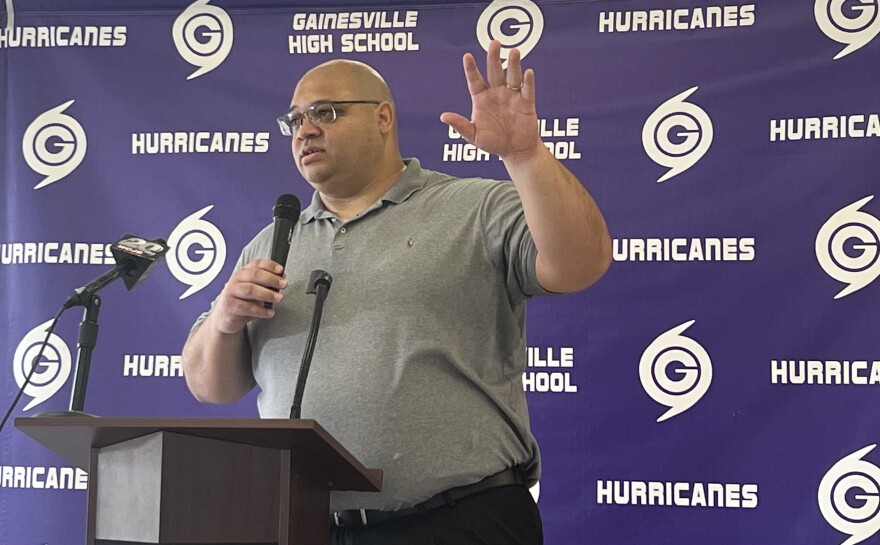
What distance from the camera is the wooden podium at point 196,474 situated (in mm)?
1593

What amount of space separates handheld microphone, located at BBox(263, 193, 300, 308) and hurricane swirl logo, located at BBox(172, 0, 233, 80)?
164 cm

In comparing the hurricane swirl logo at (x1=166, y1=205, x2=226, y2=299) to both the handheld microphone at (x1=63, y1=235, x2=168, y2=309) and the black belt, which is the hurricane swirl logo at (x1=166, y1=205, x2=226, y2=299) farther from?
the black belt

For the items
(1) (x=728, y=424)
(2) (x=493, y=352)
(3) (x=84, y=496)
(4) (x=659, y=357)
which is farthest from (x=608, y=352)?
(3) (x=84, y=496)

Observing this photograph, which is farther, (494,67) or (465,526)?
(465,526)

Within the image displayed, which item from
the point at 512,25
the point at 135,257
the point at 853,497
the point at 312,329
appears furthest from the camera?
the point at 512,25

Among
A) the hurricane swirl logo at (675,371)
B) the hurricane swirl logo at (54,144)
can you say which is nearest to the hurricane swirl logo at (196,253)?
the hurricane swirl logo at (54,144)

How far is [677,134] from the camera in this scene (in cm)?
335

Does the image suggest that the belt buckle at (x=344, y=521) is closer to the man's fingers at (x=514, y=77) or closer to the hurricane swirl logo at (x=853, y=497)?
the man's fingers at (x=514, y=77)

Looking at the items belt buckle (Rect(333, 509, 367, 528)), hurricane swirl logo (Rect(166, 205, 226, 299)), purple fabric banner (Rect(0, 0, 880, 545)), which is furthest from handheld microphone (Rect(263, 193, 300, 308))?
hurricane swirl logo (Rect(166, 205, 226, 299))

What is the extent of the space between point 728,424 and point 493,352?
1202 mm

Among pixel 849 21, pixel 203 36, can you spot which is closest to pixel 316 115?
pixel 203 36

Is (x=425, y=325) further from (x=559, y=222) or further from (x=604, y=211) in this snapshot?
(x=604, y=211)

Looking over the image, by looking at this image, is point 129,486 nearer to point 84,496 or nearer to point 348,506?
point 348,506

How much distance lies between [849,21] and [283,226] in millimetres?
1980
